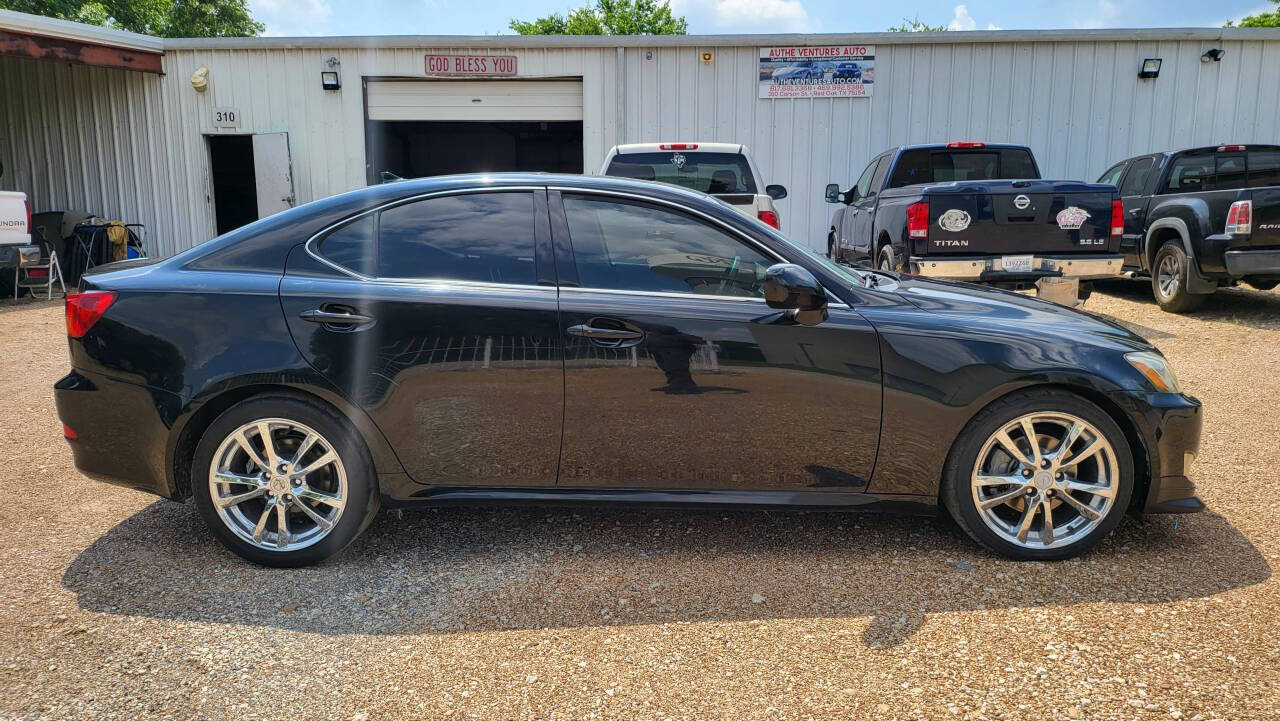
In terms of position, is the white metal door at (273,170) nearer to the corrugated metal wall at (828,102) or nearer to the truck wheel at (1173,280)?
the corrugated metal wall at (828,102)

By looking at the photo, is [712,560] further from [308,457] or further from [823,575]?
[308,457]

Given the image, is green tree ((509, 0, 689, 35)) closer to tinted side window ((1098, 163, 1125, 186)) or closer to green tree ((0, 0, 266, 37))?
green tree ((0, 0, 266, 37))

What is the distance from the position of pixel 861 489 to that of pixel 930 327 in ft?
2.19

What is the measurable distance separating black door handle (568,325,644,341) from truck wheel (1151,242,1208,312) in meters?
8.23

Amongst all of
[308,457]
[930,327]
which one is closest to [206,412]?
[308,457]

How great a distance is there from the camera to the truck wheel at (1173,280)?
9.23 m

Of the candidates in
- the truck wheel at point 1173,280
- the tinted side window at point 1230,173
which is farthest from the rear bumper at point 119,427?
the tinted side window at point 1230,173

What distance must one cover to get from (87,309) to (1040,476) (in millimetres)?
3687

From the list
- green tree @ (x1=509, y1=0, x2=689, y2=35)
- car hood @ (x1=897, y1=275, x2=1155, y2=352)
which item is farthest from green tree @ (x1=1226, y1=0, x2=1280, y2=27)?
car hood @ (x1=897, y1=275, x2=1155, y2=352)

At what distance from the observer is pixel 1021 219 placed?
7.55m

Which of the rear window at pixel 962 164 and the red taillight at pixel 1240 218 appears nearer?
the red taillight at pixel 1240 218

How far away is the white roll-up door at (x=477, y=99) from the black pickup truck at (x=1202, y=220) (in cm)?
805

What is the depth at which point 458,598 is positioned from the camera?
10.2 ft

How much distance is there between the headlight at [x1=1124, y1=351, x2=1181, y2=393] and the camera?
3.31 meters
